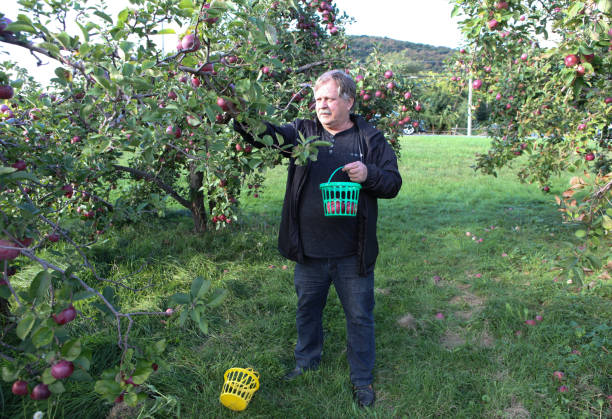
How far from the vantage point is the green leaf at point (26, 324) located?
40.1 inches

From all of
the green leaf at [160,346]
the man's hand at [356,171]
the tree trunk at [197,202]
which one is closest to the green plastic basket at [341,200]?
the man's hand at [356,171]

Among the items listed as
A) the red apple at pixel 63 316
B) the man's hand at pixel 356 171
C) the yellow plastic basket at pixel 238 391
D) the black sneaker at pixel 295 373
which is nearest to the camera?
the red apple at pixel 63 316

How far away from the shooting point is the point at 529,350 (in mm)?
2588

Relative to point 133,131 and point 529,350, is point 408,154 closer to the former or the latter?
point 529,350

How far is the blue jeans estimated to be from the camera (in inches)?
83.8

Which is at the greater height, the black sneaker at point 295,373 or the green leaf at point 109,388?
the green leaf at point 109,388

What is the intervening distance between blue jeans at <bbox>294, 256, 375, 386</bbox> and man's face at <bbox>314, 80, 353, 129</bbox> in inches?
26.9

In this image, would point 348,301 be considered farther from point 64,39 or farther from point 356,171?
point 64,39

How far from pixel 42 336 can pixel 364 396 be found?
1.63m

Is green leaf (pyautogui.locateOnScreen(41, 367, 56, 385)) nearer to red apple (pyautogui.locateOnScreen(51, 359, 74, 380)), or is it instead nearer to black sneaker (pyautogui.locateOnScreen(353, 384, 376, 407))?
red apple (pyautogui.locateOnScreen(51, 359, 74, 380))

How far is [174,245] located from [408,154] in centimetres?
966

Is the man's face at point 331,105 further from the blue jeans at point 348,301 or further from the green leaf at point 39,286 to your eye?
the green leaf at point 39,286

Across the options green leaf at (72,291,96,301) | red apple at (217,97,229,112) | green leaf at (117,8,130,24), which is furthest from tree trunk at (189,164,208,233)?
green leaf at (72,291,96,301)

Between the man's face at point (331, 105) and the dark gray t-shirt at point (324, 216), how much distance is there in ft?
0.32
